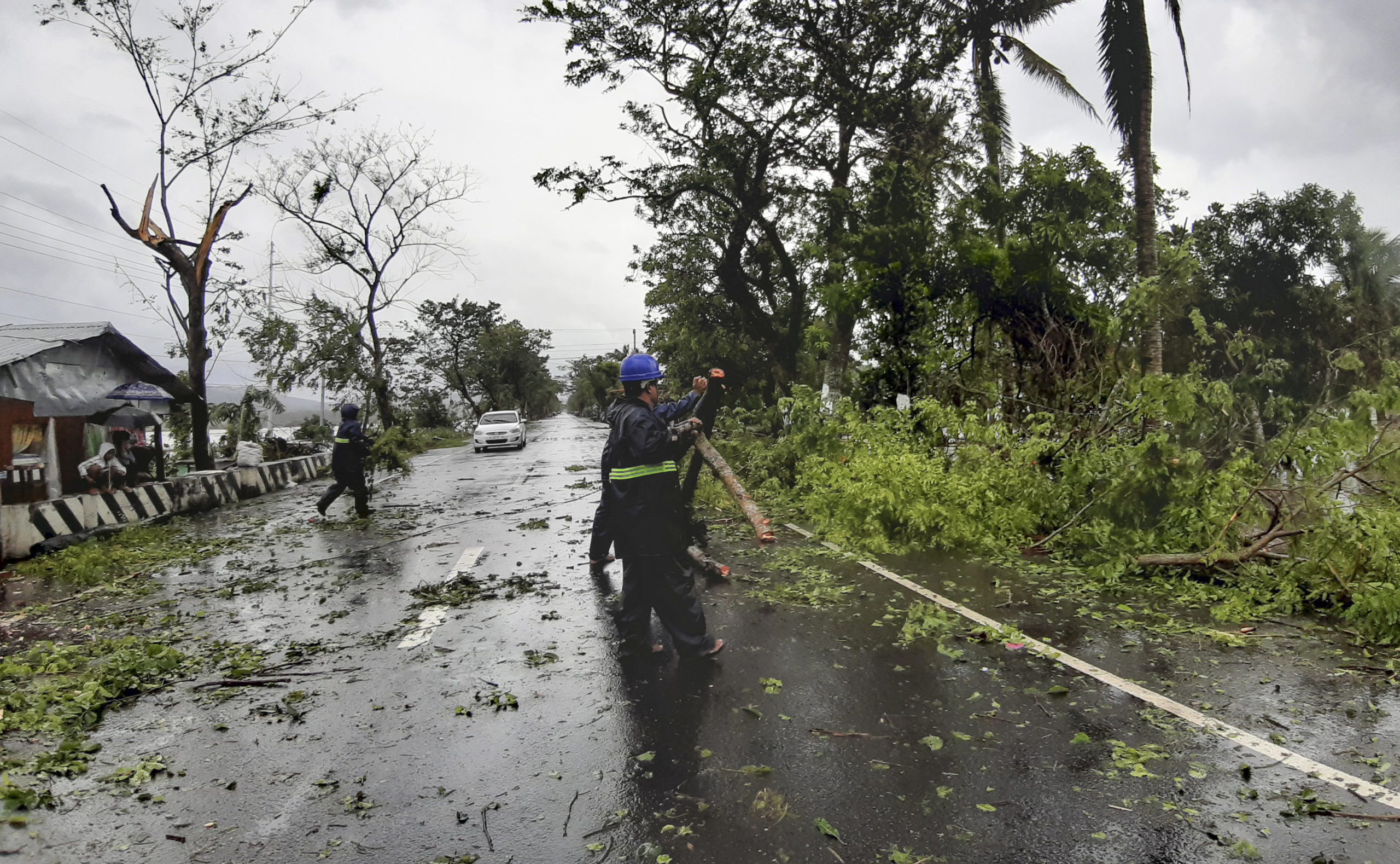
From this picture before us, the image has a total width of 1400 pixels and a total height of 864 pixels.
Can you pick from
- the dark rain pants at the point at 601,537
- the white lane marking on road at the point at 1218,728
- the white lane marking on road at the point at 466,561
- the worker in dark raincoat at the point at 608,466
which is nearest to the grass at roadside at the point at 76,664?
the white lane marking on road at the point at 466,561

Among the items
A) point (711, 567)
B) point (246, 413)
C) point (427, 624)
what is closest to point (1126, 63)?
point (711, 567)

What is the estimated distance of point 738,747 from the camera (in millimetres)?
4016

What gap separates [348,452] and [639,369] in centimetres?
860

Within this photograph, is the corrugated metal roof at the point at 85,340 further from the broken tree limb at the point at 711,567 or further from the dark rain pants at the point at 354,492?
the broken tree limb at the point at 711,567

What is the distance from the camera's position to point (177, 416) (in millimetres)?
24094

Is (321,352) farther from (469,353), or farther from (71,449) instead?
(469,353)

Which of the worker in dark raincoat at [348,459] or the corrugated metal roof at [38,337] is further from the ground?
the corrugated metal roof at [38,337]

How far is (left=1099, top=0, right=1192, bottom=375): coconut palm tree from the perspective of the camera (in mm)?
15984

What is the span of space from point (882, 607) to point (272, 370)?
26.3 m

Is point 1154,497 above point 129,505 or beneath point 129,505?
above

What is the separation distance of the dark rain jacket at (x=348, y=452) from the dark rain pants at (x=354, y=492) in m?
0.01

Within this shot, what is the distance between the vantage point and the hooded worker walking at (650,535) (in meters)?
5.30

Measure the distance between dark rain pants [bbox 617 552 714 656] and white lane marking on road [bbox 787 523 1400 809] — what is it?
2.27 m

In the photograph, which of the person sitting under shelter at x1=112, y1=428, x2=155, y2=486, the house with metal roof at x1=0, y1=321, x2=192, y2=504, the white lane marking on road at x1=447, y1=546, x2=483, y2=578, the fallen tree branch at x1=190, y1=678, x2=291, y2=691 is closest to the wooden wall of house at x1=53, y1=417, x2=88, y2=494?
the house with metal roof at x1=0, y1=321, x2=192, y2=504
